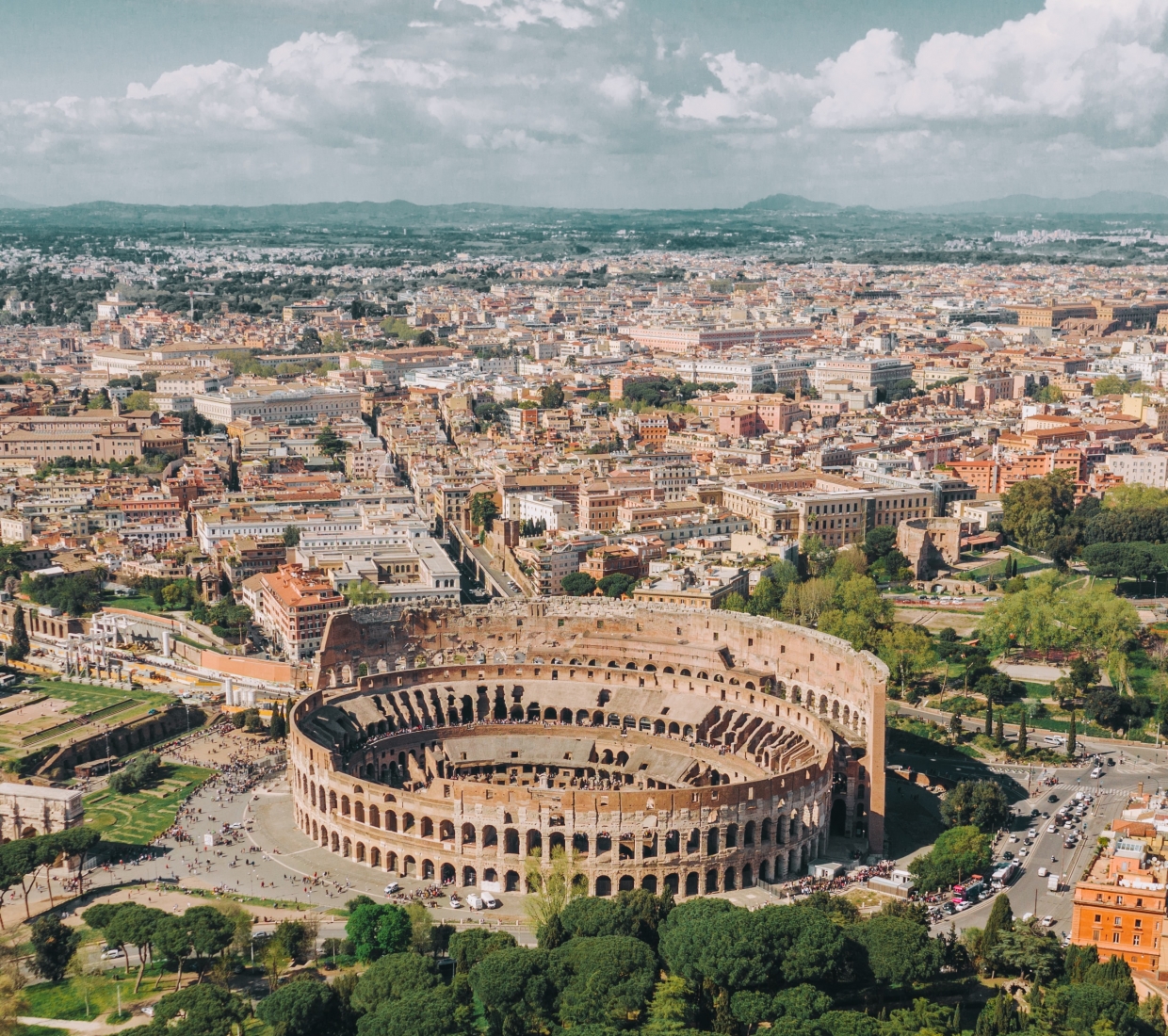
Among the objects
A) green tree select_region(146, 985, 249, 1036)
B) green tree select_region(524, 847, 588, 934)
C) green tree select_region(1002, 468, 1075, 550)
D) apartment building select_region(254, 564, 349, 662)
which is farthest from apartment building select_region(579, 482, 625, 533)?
green tree select_region(146, 985, 249, 1036)

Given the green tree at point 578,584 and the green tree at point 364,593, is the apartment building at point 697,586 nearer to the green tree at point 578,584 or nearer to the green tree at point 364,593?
the green tree at point 578,584

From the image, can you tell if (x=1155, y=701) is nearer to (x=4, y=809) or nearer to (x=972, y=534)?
(x=972, y=534)

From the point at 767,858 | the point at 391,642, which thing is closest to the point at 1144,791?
the point at 767,858

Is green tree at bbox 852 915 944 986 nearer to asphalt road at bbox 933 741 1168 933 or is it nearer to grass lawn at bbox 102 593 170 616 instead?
A: asphalt road at bbox 933 741 1168 933

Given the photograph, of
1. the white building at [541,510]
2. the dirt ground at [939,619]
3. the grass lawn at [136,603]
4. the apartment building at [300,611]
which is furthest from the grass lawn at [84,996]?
the white building at [541,510]

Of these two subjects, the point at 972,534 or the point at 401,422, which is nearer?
the point at 972,534

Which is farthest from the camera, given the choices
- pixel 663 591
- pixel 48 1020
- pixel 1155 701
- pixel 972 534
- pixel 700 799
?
pixel 972 534
